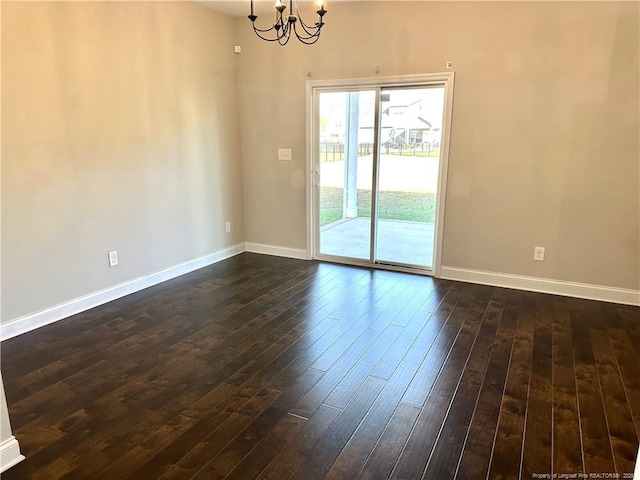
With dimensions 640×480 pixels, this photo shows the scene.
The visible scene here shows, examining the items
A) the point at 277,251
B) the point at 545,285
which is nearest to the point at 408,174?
the point at 545,285

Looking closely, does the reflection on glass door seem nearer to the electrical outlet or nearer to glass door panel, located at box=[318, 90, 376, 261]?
glass door panel, located at box=[318, 90, 376, 261]

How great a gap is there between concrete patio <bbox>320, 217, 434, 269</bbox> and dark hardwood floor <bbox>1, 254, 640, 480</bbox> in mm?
906

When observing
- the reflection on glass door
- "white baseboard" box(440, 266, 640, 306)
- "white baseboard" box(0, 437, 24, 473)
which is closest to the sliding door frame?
the reflection on glass door

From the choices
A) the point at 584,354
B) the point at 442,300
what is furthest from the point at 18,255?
the point at 584,354

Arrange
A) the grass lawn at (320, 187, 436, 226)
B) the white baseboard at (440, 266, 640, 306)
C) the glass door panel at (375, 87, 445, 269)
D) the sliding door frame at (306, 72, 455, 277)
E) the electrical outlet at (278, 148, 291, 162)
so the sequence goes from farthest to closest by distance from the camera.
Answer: the electrical outlet at (278, 148, 291, 162) < the grass lawn at (320, 187, 436, 226) < the glass door panel at (375, 87, 445, 269) < the sliding door frame at (306, 72, 455, 277) < the white baseboard at (440, 266, 640, 306)

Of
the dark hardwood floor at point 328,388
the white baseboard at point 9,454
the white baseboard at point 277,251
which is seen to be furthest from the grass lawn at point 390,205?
the white baseboard at point 9,454

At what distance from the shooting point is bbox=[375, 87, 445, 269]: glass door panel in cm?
420

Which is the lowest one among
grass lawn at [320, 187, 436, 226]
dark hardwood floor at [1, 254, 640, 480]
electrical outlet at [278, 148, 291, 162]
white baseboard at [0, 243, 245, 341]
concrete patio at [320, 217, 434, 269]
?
dark hardwood floor at [1, 254, 640, 480]

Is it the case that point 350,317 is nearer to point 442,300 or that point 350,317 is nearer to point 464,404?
point 442,300

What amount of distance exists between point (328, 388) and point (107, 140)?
2739 mm

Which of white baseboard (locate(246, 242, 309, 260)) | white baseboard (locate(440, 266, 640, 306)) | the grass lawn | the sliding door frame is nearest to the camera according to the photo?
white baseboard (locate(440, 266, 640, 306))

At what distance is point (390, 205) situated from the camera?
4.59m

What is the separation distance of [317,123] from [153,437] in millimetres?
3562

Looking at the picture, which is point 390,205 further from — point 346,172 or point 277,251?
point 277,251
